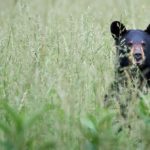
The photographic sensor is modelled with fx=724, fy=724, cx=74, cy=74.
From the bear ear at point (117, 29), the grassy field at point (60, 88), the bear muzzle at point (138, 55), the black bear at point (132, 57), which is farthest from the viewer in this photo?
the bear ear at point (117, 29)

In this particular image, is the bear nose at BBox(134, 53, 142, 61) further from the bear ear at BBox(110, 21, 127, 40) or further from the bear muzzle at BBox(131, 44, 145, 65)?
the bear ear at BBox(110, 21, 127, 40)

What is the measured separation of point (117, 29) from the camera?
274 inches

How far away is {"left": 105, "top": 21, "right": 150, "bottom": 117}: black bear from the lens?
6130 mm

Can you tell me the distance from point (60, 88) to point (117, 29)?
85.0 inches

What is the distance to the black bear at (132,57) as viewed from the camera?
613cm

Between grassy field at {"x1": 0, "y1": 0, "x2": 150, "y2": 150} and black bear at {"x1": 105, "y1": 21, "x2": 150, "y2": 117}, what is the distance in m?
0.17

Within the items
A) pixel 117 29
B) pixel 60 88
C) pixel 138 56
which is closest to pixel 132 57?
pixel 138 56

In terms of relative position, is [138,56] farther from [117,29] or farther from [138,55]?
[117,29]

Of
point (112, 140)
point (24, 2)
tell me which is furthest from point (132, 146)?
point (24, 2)

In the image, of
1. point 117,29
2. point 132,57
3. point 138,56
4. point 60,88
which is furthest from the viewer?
point 117,29

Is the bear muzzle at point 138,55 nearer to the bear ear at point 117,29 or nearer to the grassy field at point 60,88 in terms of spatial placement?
the grassy field at point 60,88

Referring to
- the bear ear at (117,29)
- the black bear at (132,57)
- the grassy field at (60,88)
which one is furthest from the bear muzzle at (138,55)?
the bear ear at (117,29)

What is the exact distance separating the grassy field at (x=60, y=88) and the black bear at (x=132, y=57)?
0.17 m

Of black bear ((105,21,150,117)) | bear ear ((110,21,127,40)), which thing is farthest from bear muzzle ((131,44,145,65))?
bear ear ((110,21,127,40))
